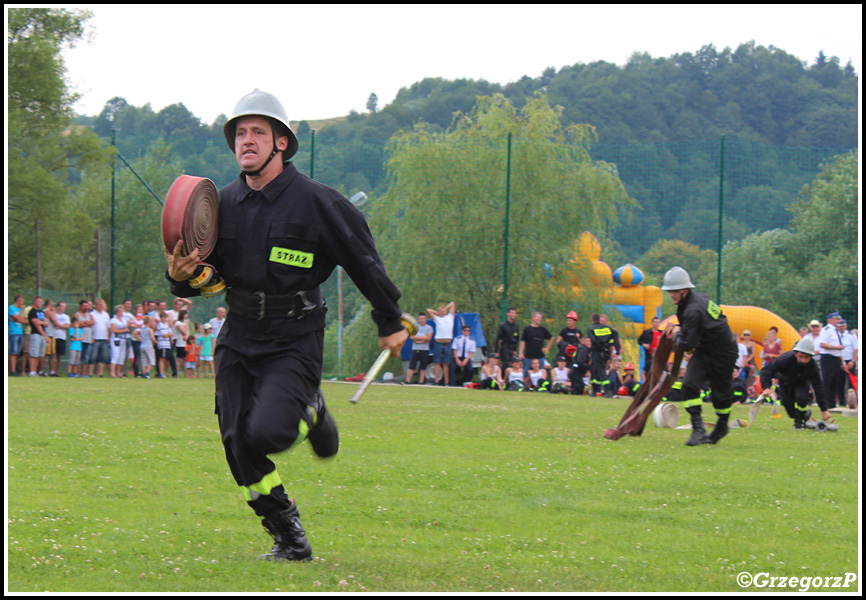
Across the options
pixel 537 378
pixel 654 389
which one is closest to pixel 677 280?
pixel 654 389

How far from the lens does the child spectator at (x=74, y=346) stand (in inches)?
887

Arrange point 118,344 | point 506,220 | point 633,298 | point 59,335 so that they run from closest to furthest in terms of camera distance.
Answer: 1. point 59,335
2. point 118,344
3. point 506,220
4. point 633,298

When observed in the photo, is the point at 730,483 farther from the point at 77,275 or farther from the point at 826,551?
the point at 77,275

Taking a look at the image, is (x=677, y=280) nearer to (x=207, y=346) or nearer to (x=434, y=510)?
(x=434, y=510)

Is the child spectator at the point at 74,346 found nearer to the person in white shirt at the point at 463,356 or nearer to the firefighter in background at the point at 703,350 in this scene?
the person in white shirt at the point at 463,356

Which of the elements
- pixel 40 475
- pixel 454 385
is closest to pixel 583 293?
pixel 454 385

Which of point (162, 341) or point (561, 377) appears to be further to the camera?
point (162, 341)

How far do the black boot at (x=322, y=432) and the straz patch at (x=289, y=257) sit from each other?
81 centimetres

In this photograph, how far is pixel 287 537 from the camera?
5.71 metres

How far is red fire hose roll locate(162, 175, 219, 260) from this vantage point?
546cm

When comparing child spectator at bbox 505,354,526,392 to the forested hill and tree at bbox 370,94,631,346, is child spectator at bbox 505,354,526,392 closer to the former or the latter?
tree at bbox 370,94,631,346

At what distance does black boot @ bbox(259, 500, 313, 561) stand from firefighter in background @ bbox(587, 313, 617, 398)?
1689 centimetres

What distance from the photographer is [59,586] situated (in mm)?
5035

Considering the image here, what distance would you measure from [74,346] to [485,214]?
41.1 feet
